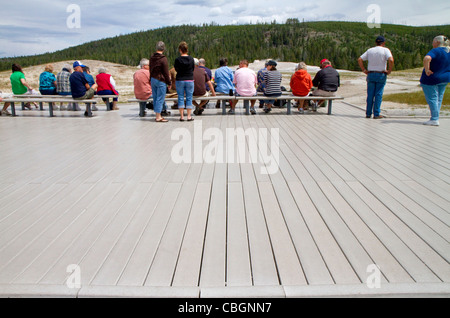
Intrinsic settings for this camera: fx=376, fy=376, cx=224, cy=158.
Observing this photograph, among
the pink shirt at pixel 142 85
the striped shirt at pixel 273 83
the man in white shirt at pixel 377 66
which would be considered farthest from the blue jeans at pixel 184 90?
the man in white shirt at pixel 377 66

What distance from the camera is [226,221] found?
3.21m

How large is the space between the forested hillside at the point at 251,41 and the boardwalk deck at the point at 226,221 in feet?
277

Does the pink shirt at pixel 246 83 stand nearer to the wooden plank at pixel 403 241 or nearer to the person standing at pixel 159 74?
the person standing at pixel 159 74

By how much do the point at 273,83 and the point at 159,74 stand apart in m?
2.86

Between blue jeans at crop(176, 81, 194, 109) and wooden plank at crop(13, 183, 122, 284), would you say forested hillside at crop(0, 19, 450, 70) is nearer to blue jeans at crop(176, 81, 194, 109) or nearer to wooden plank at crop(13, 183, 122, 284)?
blue jeans at crop(176, 81, 194, 109)

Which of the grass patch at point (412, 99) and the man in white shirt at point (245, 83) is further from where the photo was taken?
the grass patch at point (412, 99)

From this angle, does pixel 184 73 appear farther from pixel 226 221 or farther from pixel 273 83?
pixel 226 221

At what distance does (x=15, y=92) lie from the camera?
11.5 meters

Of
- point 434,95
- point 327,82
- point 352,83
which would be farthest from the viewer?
point 352,83

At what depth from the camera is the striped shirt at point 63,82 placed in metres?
10.9

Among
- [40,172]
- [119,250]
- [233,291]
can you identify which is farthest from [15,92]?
[233,291]

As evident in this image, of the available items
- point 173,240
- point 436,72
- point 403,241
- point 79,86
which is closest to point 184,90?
point 79,86
